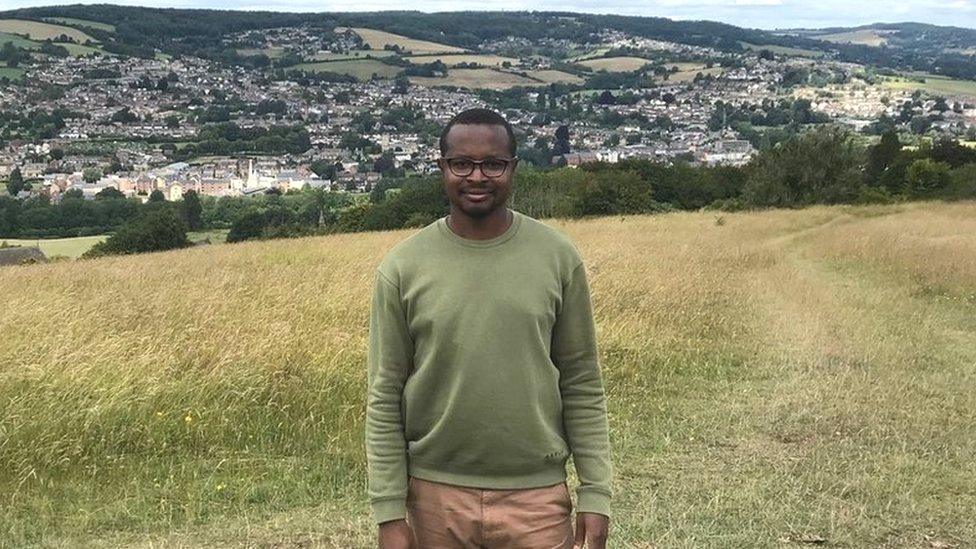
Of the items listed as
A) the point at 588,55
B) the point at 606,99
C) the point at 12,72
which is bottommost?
the point at 12,72

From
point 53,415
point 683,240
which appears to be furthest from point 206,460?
point 683,240

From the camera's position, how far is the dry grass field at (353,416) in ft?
14.9

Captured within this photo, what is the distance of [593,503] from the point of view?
97.3 inches

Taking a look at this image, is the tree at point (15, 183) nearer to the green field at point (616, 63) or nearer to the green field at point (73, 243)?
the green field at point (73, 243)

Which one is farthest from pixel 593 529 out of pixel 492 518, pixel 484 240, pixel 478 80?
pixel 478 80

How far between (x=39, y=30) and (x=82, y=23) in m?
14.4

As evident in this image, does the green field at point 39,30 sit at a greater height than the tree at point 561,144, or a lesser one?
greater

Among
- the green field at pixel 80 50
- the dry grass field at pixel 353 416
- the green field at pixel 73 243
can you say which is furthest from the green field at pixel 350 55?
the dry grass field at pixel 353 416

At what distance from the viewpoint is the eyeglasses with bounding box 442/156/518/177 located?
2.30 m

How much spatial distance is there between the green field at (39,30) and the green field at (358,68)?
129ft

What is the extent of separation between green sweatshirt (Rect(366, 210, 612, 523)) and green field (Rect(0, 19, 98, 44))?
171 meters

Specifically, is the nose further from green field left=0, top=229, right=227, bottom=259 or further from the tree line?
green field left=0, top=229, right=227, bottom=259

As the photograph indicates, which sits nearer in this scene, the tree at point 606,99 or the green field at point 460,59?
the tree at point 606,99

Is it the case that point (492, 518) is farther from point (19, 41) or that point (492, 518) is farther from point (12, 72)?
point (19, 41)
